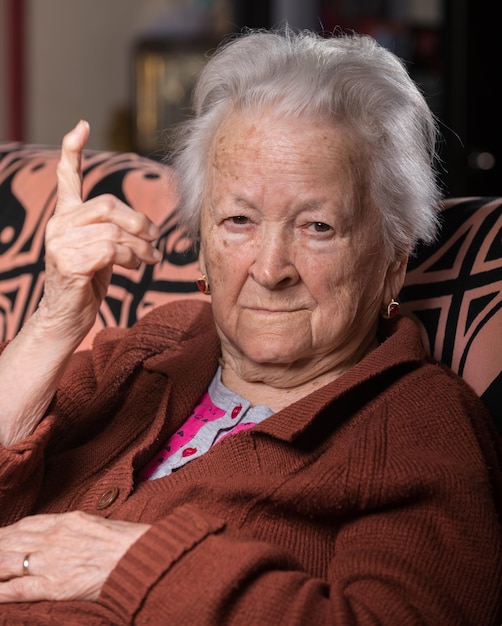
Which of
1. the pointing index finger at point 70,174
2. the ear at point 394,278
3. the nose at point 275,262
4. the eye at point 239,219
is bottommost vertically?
the ear at point 394,278

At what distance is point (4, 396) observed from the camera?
1.46m

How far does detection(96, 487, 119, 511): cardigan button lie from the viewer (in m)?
1.44

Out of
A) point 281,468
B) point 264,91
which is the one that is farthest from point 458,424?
point 264,91

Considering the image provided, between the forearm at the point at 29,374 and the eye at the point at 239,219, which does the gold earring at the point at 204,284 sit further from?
the forearm at the point at 29,374

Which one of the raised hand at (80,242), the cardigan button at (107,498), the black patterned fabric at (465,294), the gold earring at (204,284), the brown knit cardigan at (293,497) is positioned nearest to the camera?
the brown knit cardigan at (293,497)

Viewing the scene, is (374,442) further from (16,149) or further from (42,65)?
(42,65)

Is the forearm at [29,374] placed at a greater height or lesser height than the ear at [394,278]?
lesser

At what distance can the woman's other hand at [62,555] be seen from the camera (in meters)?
1.26

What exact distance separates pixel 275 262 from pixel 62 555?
500 millimetres

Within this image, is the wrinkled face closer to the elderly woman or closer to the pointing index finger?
the elderly woman

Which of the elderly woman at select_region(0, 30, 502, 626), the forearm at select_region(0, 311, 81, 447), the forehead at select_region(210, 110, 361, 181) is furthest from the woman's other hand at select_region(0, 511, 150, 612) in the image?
the forehead at select_region(210, 110, 361, 181)

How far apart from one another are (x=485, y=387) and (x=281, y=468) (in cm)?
35

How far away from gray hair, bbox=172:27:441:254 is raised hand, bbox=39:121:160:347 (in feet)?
0.95

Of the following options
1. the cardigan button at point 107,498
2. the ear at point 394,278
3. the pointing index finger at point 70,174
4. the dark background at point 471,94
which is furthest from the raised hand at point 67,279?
the dark background at point 471,94
